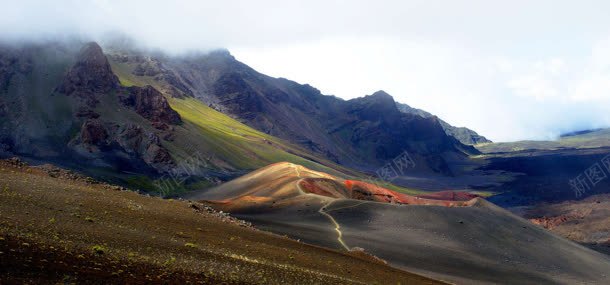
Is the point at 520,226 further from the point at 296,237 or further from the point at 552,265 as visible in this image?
the point at 296,237

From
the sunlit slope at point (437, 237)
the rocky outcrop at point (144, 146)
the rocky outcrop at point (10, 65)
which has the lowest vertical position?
the rocky outcrop at point (144, 146)

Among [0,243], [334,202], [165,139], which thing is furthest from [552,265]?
[165,139]

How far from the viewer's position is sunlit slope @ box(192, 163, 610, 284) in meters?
56.2

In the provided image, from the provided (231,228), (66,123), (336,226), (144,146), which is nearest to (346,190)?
(336,226)

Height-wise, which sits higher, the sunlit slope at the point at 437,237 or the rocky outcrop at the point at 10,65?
the rocky outcrop at the point at 10,65

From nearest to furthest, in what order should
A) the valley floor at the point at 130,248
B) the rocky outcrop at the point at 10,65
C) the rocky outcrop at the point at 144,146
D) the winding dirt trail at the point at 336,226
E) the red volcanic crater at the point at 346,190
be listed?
the valley floor at the point at 130,248, the winding dirt trail at the point at 336,226, the red volcanic crater at the point at 346,190, the rocky outcrop at the point at 144,146, the rocky outcrop at the point at 10,65

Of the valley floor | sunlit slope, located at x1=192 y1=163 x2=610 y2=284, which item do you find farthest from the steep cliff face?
the valley floor

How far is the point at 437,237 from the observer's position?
222 ft

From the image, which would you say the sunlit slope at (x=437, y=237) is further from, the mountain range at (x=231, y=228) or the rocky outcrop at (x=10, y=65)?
the rocky outcrop at (x=10, y=65)

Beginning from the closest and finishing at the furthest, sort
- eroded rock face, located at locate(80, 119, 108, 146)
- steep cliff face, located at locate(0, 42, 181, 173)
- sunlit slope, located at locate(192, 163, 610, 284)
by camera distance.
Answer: sunlit slope, located at locate(192, 163, 610, 284) < steep cliff face, located at locate(0, 42, 181, 173) < eroded rock face, located at locate(80, 119, 108, 146)

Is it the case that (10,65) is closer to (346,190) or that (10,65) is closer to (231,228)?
(346,190)

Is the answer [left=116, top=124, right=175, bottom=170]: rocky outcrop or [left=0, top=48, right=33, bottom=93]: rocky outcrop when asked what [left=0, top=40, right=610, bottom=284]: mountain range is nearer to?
[left=116, top=124, right=175, bottom=170]: rocky outcrop

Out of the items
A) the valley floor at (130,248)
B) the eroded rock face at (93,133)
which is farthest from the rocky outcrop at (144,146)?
the valley floor at (130,248)

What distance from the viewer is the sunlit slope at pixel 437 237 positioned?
56.2 m
